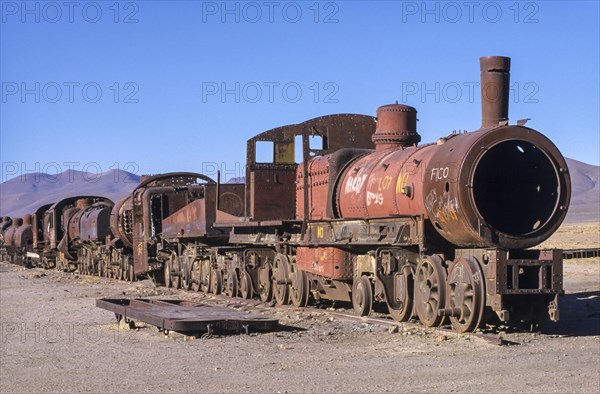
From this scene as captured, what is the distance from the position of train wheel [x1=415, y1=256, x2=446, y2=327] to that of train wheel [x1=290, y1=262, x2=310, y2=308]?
4205mm

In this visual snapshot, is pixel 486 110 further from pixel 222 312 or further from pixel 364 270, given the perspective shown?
pixel 222 312

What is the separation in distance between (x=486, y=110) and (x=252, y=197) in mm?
6358

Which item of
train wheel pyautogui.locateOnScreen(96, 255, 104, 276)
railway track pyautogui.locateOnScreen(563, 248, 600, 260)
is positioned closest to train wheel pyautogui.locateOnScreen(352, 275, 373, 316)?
railway track pyautogui.locateOnScreen(563, 248, 600, 260)

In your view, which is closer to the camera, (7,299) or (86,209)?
(7,299)

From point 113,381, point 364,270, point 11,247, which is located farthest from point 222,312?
point 11,247

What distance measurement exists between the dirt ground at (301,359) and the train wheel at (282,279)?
229cm

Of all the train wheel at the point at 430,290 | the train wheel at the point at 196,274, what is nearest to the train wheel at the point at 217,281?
the train wheel at the point at 196,274

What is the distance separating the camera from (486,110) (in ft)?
42.7

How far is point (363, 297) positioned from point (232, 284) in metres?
6.60

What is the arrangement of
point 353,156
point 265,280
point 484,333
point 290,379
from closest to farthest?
1. point 290,379
2. point 484,333
3. point 353,156
4. point 265,280

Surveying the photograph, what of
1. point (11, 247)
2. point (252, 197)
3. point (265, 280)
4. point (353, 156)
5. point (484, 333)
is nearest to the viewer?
point (484, 333)

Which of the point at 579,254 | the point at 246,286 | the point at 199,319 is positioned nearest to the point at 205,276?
the point at 246,286

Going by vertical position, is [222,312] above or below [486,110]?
below

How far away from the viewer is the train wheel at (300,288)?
17422 millimetres
